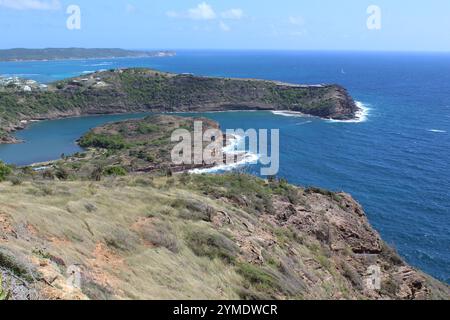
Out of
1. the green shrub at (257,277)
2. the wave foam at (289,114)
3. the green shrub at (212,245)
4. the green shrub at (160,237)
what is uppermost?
the green shrub at (160,237)

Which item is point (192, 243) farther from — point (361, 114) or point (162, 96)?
point (162, 96)

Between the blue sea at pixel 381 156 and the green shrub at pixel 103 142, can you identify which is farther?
the green shrub at pixel 103 142

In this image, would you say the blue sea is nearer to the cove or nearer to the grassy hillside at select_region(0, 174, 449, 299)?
the cove

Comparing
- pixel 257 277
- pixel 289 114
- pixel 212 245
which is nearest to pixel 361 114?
pixel 289 114

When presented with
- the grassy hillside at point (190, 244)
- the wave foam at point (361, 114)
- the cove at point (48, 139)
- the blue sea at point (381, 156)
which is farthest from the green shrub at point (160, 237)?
the wave foam at point (361, 114)

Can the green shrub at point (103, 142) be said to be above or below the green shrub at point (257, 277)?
below

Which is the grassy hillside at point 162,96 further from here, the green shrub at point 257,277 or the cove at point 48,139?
the green shrub at point 257,277

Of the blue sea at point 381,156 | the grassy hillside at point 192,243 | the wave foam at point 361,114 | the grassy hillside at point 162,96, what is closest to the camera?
the grassy hillside at point 192,243

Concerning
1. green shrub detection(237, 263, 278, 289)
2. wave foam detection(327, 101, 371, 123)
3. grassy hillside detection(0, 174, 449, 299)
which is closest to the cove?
grassy hillside detection(0, 174, 449, 299)

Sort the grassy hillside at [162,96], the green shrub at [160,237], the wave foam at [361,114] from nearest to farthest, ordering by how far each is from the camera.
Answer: the green shrub at [160,237] → the wave foam at [361,114] → the grassy hillside at [162,96]
